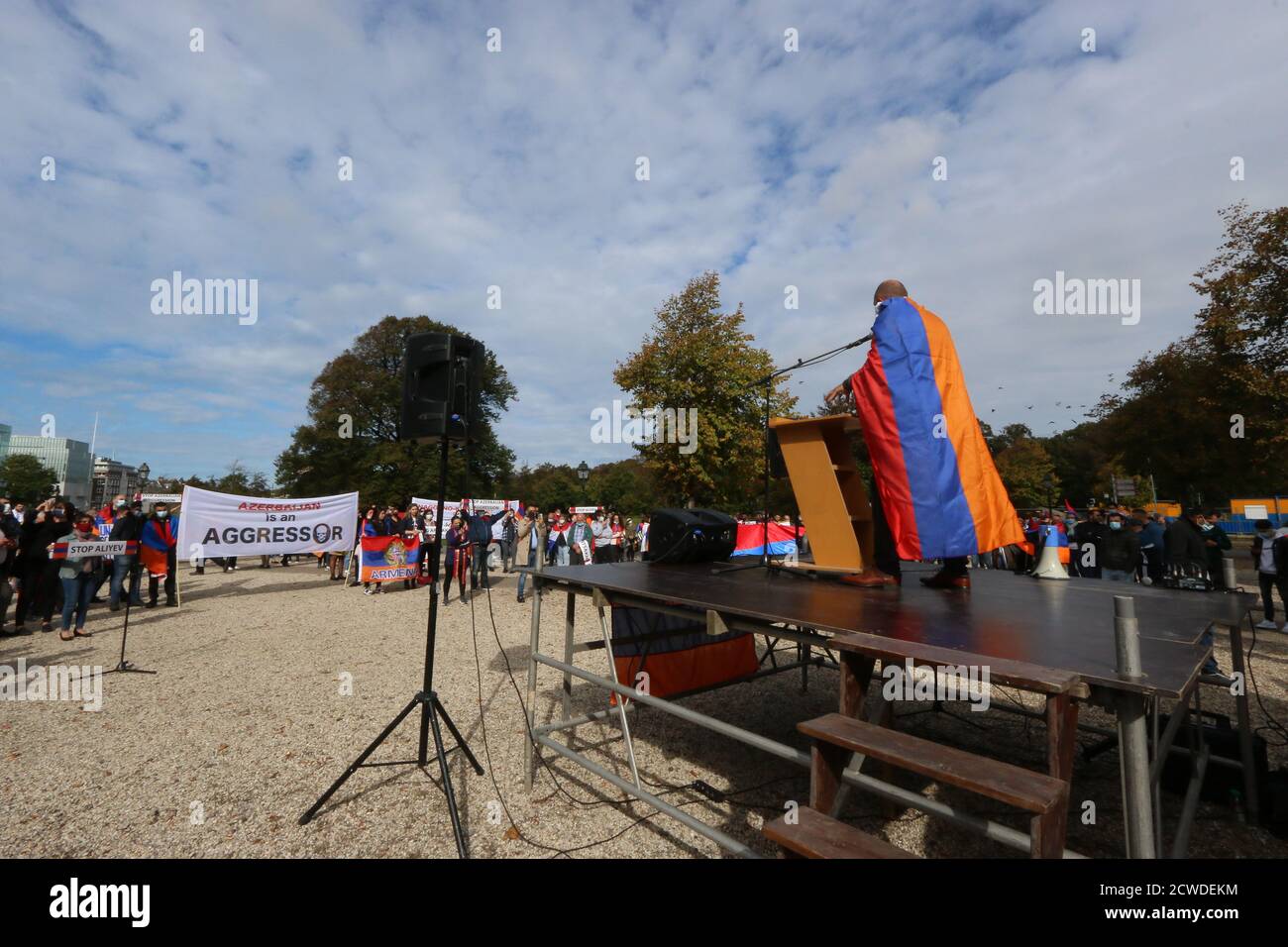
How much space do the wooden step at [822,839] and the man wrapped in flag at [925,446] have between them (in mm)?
1901

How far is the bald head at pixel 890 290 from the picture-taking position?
11.8ft

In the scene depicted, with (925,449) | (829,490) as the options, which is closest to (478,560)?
(829,490)

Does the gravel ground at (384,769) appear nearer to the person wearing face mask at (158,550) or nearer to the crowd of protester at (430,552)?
the crowd of protester at (430,552)

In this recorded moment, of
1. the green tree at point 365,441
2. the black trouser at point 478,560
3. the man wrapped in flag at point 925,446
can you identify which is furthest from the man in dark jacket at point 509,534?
the green tree at point 365,441

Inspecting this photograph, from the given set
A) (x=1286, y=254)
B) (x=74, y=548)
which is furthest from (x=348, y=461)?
(x=1286, y=254)

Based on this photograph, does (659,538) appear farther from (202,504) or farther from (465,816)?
(202,504)

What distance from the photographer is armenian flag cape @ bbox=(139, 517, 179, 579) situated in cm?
1059

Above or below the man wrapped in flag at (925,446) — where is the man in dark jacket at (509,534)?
below

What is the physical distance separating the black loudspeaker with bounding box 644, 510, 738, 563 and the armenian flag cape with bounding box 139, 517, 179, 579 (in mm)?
10593

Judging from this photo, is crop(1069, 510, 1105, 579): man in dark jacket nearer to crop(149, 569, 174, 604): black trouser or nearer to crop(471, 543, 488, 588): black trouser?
A: crop(471, 543, 488, 588): black trouser

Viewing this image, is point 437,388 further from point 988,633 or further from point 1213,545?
point 1213,545

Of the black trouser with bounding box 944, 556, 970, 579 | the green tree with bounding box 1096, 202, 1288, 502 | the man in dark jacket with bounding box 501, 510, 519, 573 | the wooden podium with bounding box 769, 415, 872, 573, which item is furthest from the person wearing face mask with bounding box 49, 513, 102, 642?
the green tree with bounding box 1096, 202, 1288, 502

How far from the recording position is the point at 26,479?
52.0 m

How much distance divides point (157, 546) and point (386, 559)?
4.01 metres
